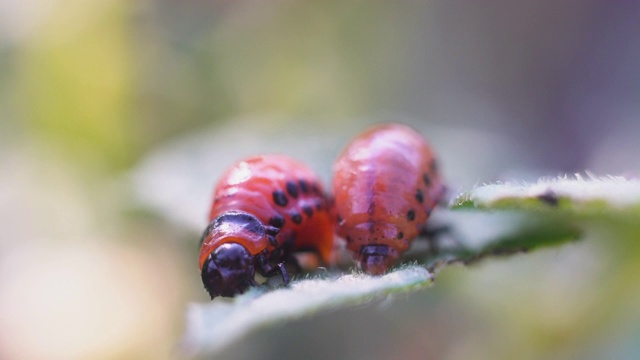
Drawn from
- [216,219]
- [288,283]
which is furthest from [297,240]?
[288,283]

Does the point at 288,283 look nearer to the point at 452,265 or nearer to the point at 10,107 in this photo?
the point at 452,265

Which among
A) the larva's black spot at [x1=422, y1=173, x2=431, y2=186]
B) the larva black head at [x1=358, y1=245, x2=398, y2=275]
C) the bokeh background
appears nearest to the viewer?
the larva black head at [x1=358, y1=245, x2=398, y2=275]

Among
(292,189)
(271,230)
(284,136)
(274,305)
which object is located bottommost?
(274,305)

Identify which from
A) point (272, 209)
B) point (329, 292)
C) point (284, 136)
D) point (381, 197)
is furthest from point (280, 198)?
point (284, 136)

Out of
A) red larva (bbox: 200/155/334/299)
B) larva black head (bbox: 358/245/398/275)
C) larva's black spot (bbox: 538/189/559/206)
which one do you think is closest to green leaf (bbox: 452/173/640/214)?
larva's black spot (bbox: 538/189/559/206)

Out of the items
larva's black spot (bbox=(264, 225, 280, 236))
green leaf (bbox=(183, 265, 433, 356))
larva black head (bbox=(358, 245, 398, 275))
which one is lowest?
green leaf (bbox=(183, 265, 433, 356))

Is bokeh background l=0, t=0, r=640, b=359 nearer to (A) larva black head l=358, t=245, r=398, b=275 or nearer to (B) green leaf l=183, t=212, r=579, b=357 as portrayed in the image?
(B) green leaf l=183, t=212, r=579, b=357

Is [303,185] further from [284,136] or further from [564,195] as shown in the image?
[284,136]

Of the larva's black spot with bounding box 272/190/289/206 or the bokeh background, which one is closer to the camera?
the larva's black spot with bounding box 272/190/289/206

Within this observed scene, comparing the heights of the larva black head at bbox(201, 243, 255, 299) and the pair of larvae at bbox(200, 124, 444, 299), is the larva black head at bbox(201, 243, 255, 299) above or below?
below

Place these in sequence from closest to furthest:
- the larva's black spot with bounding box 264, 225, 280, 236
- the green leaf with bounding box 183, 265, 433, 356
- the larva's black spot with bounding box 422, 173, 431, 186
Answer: the green leaf with bounding box 183, 265, 433, 356
the larva's black spot with bounding box 264, 225, 280, 236
the larva's black spot with bounding box 422, 173, 431, 186
